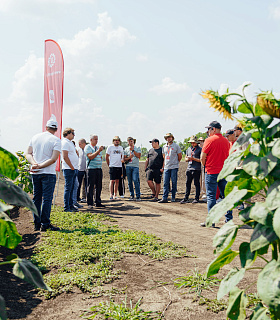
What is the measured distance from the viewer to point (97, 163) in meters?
8.50

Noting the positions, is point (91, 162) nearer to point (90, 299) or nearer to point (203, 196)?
point (203, 196)

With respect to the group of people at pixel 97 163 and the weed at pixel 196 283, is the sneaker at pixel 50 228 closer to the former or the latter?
the group of people at pixel 97 163

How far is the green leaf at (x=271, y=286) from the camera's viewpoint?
1.36 meters

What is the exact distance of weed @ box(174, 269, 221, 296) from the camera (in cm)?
319

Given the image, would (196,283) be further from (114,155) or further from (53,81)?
(53,81)

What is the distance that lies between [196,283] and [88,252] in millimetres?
1671

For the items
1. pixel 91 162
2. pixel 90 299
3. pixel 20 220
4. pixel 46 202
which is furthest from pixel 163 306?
pixel 91 162

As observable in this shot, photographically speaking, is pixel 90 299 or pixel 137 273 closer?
pixel 90 299

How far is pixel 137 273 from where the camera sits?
3.77m

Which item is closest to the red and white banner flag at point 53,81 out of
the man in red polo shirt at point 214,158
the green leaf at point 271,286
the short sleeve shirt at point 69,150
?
the short sleeve shirt at point 69,150

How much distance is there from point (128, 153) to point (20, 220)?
158 inches

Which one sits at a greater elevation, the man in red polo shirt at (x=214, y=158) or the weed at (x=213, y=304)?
the man in red polo shirt at (x=214, y=158)

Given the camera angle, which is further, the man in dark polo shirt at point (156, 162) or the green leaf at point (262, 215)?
the man in dark polo shirt at point (156, 162)

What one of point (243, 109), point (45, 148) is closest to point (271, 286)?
point (243, 109)
